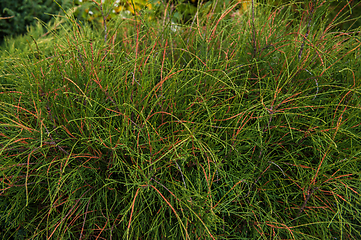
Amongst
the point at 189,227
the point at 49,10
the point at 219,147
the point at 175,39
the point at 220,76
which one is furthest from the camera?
the point at 49,10

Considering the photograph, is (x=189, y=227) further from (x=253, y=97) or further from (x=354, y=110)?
(x=354, y=110)

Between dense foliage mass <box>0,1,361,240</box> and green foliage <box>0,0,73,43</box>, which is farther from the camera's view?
green foliage <box>0,0,73,43</box>

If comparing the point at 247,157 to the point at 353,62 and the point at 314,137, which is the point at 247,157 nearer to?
the point at 314,137

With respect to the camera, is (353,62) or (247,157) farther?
(353,62)

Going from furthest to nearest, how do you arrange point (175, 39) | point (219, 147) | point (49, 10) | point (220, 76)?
point (49, 10) < point (175, 39) < point (220, 76) < point (219, 147)

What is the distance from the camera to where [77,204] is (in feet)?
4.34

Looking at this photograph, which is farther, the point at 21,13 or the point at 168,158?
the point at 21,13

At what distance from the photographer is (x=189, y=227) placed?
1.24m

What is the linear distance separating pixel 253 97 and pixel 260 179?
45 cm

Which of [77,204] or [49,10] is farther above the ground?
[49,10]

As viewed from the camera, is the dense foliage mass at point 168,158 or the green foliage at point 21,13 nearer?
the dense foliage mass at point 168,158

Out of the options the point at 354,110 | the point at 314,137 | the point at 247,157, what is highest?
the point at 354,110

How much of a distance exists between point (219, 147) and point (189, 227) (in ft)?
1.33

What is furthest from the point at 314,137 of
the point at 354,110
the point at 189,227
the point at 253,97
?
the point at 189,227
